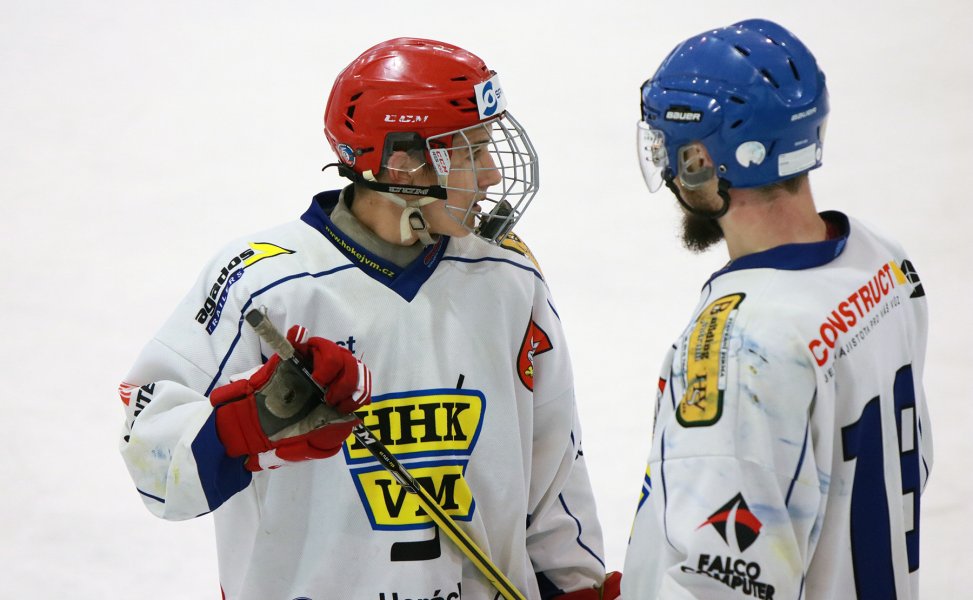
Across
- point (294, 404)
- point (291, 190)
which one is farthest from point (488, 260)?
point (291, 190)

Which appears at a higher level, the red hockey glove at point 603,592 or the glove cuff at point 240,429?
the glove cuff at point 240,429

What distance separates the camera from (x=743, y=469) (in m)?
1.53

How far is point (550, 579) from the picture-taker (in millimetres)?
2314

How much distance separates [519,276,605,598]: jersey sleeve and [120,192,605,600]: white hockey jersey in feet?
0.20

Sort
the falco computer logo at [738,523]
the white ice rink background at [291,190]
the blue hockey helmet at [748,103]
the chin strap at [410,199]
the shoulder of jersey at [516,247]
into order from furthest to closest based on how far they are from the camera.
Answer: the white ice rink background at [291,190] → the shoulder of jersey at [516,247] → the chin strap at [410,199] → the blue hockey helmet at [748,103] → the falco computer logo at [738,523]

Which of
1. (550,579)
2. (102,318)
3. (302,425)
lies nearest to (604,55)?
(102,318)

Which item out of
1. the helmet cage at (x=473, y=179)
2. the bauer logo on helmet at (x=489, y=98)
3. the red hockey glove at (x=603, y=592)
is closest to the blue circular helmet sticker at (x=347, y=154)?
the helmet cage at (x=473, y=179)

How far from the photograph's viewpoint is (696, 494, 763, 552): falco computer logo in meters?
1.52

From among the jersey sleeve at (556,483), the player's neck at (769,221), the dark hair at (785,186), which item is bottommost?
the jersey sleeve at (556,483)

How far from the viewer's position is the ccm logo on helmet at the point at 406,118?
6.63 ft

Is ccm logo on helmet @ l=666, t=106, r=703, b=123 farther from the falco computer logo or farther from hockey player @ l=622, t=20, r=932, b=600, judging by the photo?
the falco computer logo

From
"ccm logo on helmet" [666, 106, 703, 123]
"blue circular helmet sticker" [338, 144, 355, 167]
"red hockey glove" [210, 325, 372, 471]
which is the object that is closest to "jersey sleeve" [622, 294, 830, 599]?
"ccm logo on helmet" [666, 106, 703, 123]

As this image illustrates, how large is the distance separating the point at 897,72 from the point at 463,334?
4.39 m

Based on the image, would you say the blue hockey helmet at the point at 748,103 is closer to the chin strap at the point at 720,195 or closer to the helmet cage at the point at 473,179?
the chin strap at the point at 720,195
